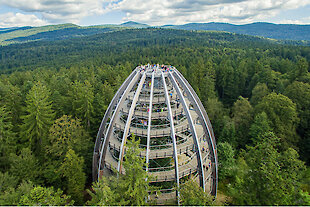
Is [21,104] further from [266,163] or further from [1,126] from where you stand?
[266,163]

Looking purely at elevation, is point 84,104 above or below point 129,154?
below

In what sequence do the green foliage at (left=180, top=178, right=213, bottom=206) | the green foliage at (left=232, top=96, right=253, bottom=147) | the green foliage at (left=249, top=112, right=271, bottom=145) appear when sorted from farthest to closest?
1. the green foliage at (left=232, top=96, right=253, bottom=147)
2. the green foliage at (left=249, top=112, right=271, bottom=145)
3. the green foliage at (left=180, top=178, right=213, bottom=206)

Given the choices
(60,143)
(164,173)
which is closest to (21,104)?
(60,143)

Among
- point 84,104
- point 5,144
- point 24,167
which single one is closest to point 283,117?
point 84,104

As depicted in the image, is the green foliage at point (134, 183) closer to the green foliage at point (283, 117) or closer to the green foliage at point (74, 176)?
the green foliage at point (74, 176)

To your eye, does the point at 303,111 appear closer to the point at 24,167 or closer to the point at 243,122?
the point at 243,122

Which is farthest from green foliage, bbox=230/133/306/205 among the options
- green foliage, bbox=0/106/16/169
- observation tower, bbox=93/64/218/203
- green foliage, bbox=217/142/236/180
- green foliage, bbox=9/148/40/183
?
green foliage, bbox=0/106/16/169

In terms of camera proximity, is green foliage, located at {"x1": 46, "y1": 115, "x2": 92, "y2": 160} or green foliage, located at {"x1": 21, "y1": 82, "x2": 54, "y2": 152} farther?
green foliage, located at {"x1": 21, "y1": 82, "x2": 54, "y2": 152}

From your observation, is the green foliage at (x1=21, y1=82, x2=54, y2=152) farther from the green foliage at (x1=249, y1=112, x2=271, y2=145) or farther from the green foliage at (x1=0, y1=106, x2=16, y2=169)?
the green foliage at (x1=249, y1=112, x2=271, y2=145)
